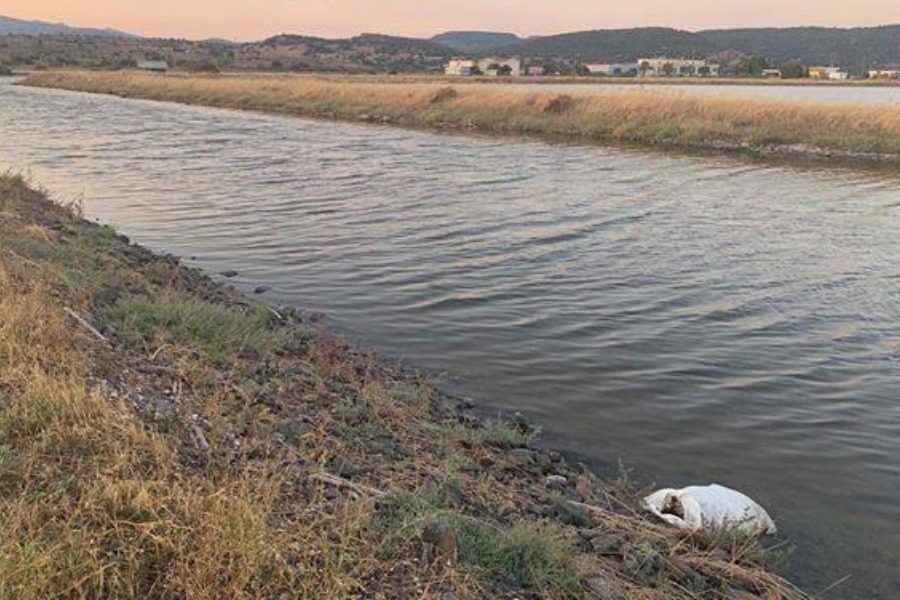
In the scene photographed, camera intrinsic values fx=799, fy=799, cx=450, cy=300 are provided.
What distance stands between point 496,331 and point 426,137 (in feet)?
94.0

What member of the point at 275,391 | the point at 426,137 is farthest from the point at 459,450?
the point at 426,137

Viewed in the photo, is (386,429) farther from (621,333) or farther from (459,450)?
(621,333)

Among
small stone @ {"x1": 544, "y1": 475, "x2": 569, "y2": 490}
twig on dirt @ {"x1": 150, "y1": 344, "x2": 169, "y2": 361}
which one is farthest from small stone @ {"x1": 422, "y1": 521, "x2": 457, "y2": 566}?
twig on dirt @ {"x1": 150, "y1": 344, "x2": 169, "y2": 361}

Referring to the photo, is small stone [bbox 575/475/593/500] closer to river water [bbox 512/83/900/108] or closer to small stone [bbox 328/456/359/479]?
small stone [bbox 328/456/359/479]

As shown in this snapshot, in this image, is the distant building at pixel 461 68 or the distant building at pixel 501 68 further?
the distant building at pixel 501 68

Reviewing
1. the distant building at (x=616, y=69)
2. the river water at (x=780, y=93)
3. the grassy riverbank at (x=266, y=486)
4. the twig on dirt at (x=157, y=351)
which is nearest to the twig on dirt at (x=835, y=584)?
the grassy riverbank at (x=266, y=486)

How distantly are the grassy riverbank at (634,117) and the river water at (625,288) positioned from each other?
566cm

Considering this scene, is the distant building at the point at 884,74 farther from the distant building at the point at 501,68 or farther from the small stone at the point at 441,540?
the small stone at the point at 441,540

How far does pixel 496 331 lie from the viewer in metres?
10.9

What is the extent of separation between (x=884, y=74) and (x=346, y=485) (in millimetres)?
Result: 144219

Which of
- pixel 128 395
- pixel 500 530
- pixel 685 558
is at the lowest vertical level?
pixel 685 558

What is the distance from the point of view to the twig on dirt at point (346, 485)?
5004 mm

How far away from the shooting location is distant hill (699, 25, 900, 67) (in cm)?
15350

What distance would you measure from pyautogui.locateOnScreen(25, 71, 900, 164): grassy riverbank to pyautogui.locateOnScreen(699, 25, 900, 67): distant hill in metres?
131
